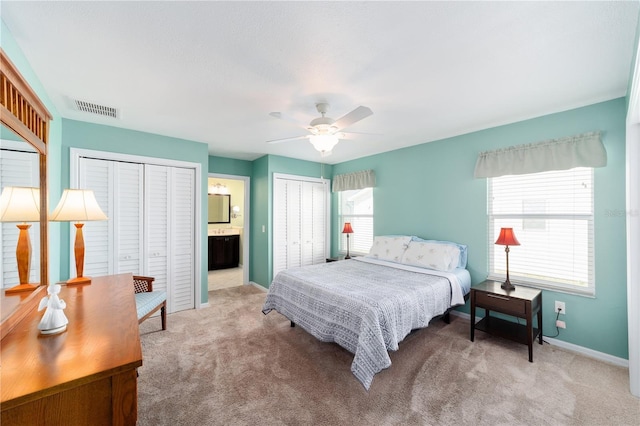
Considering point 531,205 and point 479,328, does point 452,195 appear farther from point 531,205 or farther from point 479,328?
point 479,328

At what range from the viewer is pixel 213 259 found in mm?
6324

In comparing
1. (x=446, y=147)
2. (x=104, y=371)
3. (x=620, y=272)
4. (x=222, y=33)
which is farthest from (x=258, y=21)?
(x=620, y=272)

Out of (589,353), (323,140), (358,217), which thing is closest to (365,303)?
(323,140)

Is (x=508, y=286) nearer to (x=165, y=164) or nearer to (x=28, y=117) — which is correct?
(x=28, y=117)

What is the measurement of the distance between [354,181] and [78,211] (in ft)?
12.7

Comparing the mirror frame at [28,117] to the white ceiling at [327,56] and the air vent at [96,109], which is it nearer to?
the white ceiling at [327,56]

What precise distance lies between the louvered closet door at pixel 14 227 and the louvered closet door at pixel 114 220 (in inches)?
75.2

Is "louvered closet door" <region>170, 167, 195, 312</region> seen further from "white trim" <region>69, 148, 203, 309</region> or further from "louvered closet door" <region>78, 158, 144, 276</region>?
"louvered closet door" <region>78, 158, 144, 276</region>

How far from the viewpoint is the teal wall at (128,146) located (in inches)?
119

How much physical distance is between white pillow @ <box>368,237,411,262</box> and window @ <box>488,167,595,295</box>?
1073 millimetres

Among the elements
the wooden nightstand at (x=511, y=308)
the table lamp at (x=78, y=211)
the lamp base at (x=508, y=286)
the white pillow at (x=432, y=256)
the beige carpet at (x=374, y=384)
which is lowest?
the beige carpet at (x=374, y=384)

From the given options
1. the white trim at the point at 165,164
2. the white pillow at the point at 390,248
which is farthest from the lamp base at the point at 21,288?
the white pillow at the point at 390,248

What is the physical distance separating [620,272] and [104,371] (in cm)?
380

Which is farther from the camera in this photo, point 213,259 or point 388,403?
point 213,259
